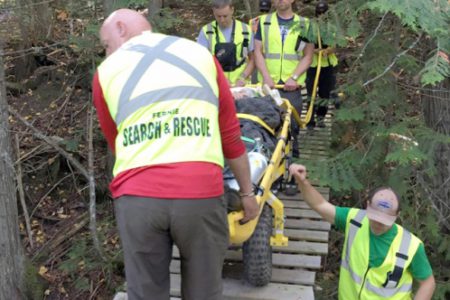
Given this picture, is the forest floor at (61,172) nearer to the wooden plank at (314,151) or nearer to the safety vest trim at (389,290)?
the wooden plank at (314,151)

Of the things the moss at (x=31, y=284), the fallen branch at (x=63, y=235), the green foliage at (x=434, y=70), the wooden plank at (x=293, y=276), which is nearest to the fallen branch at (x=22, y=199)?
the fallen branch at (x=63, y=235)

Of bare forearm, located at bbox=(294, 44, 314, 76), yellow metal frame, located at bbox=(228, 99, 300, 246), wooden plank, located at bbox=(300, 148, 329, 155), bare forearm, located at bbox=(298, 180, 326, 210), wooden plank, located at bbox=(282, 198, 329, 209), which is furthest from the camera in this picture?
wooden plank, located at bbox=(300, 148, 329, 155)

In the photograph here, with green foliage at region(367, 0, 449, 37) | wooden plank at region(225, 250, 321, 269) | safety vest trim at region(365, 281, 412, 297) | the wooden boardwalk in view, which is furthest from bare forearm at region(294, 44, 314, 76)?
safety vest trim at region(365, 281, 412, 297)

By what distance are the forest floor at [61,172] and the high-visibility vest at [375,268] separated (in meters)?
Answer: 2.05

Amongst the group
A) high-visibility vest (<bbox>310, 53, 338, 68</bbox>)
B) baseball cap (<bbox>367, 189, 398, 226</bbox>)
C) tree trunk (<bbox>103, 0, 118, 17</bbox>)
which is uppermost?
tree trunk (<bbox>103, 0, 118, 17</bbox>)

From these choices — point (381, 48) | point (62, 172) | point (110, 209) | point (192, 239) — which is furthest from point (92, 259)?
point (192, 239)

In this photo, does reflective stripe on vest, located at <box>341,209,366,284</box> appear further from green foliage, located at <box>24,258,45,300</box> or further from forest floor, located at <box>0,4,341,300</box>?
green foliage, located at <box>24,258,45,300</box>

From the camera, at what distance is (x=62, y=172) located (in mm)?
8453

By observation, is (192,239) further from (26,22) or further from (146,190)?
(26,22)

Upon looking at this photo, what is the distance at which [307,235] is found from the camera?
15.5ft

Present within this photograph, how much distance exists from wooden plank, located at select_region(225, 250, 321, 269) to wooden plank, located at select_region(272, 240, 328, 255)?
0.06 m

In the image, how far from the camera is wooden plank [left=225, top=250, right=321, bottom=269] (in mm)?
4219

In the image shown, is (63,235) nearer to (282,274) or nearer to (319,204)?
(282,274)

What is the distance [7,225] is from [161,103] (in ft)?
13.4
